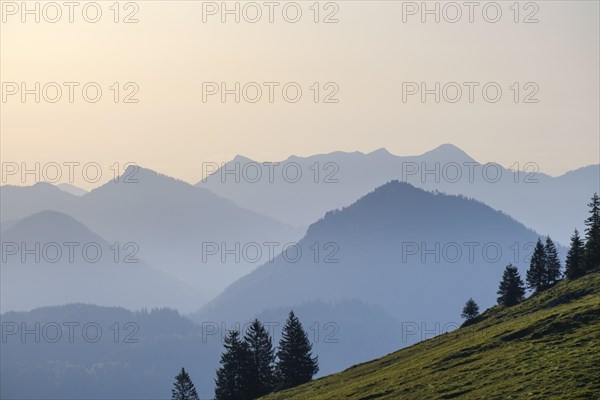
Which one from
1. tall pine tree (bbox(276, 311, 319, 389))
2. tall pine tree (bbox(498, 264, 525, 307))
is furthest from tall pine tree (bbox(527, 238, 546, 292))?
tall pine tree (bbox(276, 311, 319, 389))

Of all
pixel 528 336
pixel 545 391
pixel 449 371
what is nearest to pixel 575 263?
pixel 528 336

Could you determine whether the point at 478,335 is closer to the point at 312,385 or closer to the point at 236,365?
the point at 312,385

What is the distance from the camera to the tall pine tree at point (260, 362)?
145125 millimetres

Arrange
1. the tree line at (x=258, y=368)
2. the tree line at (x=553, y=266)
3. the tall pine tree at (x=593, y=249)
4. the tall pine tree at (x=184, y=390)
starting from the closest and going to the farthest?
the tall pine tree at (x=593, y=249) < the tree line at (x=553, y=266) < the tall pine tree at (x=184, y=390) < the tree line at (x=258, y=368)

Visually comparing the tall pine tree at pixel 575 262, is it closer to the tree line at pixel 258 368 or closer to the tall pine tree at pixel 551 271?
the tall pine tree at pixel 551 271

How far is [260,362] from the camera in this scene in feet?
482

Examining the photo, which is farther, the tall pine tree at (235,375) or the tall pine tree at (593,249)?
the tall pine tree at (235,375)

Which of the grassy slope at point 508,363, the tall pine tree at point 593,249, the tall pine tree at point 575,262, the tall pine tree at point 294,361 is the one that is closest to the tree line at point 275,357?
the tall pine tree at point 294,361

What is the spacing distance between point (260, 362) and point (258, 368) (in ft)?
3.32

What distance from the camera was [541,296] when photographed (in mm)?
126500

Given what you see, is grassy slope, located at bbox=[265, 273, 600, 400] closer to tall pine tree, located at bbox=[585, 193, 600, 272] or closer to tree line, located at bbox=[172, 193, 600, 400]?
tall pine tree, located at bbox=[585, 193, 600, 272]

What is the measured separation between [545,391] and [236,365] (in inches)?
3210

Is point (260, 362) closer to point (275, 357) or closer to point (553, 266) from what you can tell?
point (275, 357)

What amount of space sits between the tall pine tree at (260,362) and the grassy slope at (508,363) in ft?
57.7
